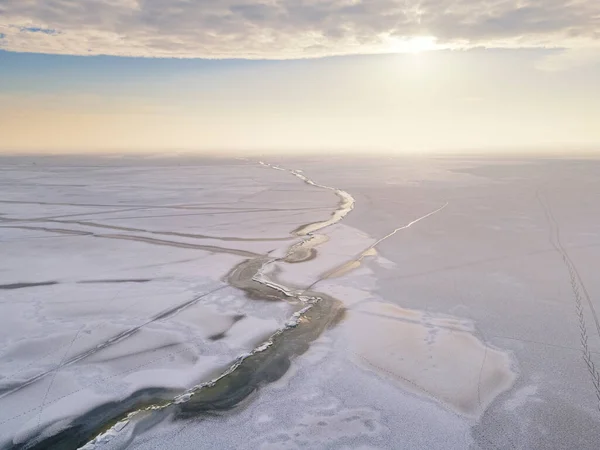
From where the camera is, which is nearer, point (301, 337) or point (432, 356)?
point (432, 356)

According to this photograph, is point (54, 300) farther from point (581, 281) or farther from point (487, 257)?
point (581, 281)

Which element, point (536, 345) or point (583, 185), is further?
point (583, 185)

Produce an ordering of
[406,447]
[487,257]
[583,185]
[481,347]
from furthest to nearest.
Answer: [583,185]
[487,257]
[481,347]
[406,447]

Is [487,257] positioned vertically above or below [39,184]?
above

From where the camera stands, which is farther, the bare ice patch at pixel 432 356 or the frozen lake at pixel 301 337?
the bare ice patch at pixel 432 356

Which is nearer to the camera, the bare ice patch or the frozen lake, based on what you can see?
the frozen lake

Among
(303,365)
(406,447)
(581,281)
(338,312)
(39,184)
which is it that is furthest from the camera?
(39,184)

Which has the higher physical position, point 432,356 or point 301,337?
point 432,356

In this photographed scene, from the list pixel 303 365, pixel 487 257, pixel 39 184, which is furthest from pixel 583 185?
pixel 39 184
